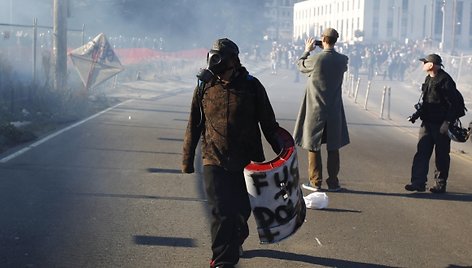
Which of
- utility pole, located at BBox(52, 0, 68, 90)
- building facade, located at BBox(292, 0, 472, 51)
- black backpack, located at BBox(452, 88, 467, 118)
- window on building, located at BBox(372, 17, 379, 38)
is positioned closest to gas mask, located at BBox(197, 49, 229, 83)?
black backpack, located at BBox(452, 88, 467, 118)

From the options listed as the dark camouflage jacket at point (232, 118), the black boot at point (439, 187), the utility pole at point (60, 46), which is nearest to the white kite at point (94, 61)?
the utility pole at point (60, 46)

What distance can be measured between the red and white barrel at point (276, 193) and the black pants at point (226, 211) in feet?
0.31

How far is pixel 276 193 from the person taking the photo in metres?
5.09

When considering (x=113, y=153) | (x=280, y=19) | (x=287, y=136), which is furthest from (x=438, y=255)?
(x=280, y=19)

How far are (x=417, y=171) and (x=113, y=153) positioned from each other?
4789mm

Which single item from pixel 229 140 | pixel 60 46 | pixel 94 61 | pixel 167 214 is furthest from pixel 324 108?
pixel 94 61

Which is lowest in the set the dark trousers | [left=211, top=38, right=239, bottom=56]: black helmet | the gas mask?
the dark trousers

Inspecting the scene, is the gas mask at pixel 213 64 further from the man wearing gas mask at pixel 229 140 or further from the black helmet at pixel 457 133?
the black helmet at pixel 457 133

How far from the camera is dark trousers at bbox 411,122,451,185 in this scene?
8.75m

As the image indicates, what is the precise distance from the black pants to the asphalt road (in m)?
0.51

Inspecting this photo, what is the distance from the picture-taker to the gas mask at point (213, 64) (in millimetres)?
4977

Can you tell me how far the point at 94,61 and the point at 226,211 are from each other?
53.7 ft

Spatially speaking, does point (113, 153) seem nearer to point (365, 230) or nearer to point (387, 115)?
point (365, 230)

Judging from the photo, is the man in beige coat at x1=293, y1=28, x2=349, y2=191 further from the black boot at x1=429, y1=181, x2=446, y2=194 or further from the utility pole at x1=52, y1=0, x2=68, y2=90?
the utility pole at x1=52, y1=0, x2=68, y2=90
